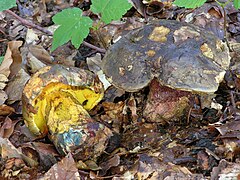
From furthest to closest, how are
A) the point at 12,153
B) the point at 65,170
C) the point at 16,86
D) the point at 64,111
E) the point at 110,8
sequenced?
1. the point at 16,86
2. the point at 110,8
3. the point at 64,111
4. the point at 12,153
5. the point at 65,170

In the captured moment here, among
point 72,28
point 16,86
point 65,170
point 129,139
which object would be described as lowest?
point 129,139

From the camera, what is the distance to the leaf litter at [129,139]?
286 cm

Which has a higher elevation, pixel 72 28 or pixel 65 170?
pixel 72 28

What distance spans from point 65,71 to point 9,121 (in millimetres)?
821

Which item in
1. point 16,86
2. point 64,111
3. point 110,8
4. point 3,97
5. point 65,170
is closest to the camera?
point 65,170

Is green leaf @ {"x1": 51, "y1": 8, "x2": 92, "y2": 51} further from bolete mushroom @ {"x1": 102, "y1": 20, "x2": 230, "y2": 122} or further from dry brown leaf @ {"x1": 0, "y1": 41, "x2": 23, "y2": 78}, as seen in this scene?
dry brown leaf @ {"x1": 0, "y1": 41, "x2": 23, "y2": 78}

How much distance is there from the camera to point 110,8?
3.59 meters

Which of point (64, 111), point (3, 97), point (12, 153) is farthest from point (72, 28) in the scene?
point (12, 153)

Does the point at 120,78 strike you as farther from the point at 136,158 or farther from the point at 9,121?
the point at 9,121

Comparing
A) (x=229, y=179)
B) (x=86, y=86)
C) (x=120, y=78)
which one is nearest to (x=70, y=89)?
(x=86, y=86)

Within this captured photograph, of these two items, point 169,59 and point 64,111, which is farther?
point 64,111

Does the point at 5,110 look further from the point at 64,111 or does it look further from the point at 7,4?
the point at 7,4

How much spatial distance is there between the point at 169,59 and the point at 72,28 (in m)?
1.08

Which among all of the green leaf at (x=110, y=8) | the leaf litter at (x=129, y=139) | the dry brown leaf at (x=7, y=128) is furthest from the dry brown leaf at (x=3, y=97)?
the green leaf at (x=110, y=8)
